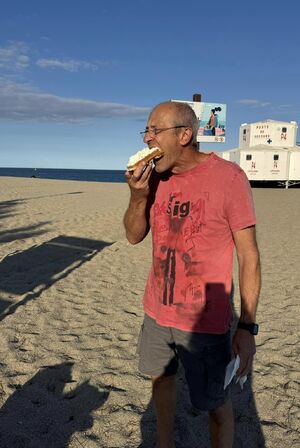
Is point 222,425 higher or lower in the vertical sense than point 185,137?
lower

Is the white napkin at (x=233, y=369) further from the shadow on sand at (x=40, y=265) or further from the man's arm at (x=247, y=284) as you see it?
the shadow on sand at (x=40, y=265)

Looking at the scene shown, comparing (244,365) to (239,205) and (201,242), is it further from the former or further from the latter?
(239,205)

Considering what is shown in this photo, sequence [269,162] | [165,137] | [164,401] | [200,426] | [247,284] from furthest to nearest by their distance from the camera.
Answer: [269,162] < [200,426] < [164,401] < [165,137] < [247,284]

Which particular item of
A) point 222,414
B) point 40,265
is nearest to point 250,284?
point 222,414

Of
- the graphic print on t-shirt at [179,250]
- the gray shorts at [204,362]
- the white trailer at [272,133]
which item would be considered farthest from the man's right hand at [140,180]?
the white trailer at [272,133]

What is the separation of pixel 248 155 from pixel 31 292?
3137 centimetres

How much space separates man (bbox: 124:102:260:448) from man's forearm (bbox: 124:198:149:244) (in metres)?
0.08

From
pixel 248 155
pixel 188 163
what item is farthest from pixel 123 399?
pixel 248 155

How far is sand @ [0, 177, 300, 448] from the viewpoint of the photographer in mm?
3109

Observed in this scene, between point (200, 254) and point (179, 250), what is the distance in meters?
0.12

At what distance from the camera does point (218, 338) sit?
2.18m

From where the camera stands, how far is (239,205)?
2.02m

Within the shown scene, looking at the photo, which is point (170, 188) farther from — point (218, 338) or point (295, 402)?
point (295, 402)

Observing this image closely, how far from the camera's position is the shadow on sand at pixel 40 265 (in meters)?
6.29
